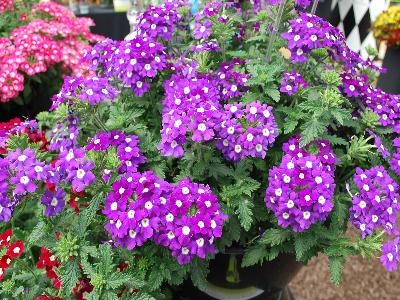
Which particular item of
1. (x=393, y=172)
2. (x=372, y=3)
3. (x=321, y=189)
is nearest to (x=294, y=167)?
(x=321, y=189)

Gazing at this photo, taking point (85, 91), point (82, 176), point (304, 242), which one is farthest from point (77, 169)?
point (304, 242)

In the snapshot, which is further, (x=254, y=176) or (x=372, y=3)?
(x=372, y=3)

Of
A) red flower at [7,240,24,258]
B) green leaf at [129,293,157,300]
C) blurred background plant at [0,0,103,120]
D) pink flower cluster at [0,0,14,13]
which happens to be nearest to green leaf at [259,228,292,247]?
green leaf at [129,293,157,300]

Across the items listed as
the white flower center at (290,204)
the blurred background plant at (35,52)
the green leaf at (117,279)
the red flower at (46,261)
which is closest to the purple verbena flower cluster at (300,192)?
the white flower center at (290,204)

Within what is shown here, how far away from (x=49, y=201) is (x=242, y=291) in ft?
2.57

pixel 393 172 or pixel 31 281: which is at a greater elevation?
pixel 393 172

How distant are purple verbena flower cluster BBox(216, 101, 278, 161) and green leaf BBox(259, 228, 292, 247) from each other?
0.81 feet

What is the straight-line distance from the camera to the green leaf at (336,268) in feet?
4.20

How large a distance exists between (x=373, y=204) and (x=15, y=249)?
3.90 ft

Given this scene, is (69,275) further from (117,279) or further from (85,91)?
(85,91)

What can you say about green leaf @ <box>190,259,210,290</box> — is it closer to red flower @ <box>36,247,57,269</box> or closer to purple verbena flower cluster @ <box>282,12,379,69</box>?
red flower @ <box>36,247,57,269</box>

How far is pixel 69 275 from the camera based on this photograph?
1.20 m

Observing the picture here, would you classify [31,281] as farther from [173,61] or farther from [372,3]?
[372,3]

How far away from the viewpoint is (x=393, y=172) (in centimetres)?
154
